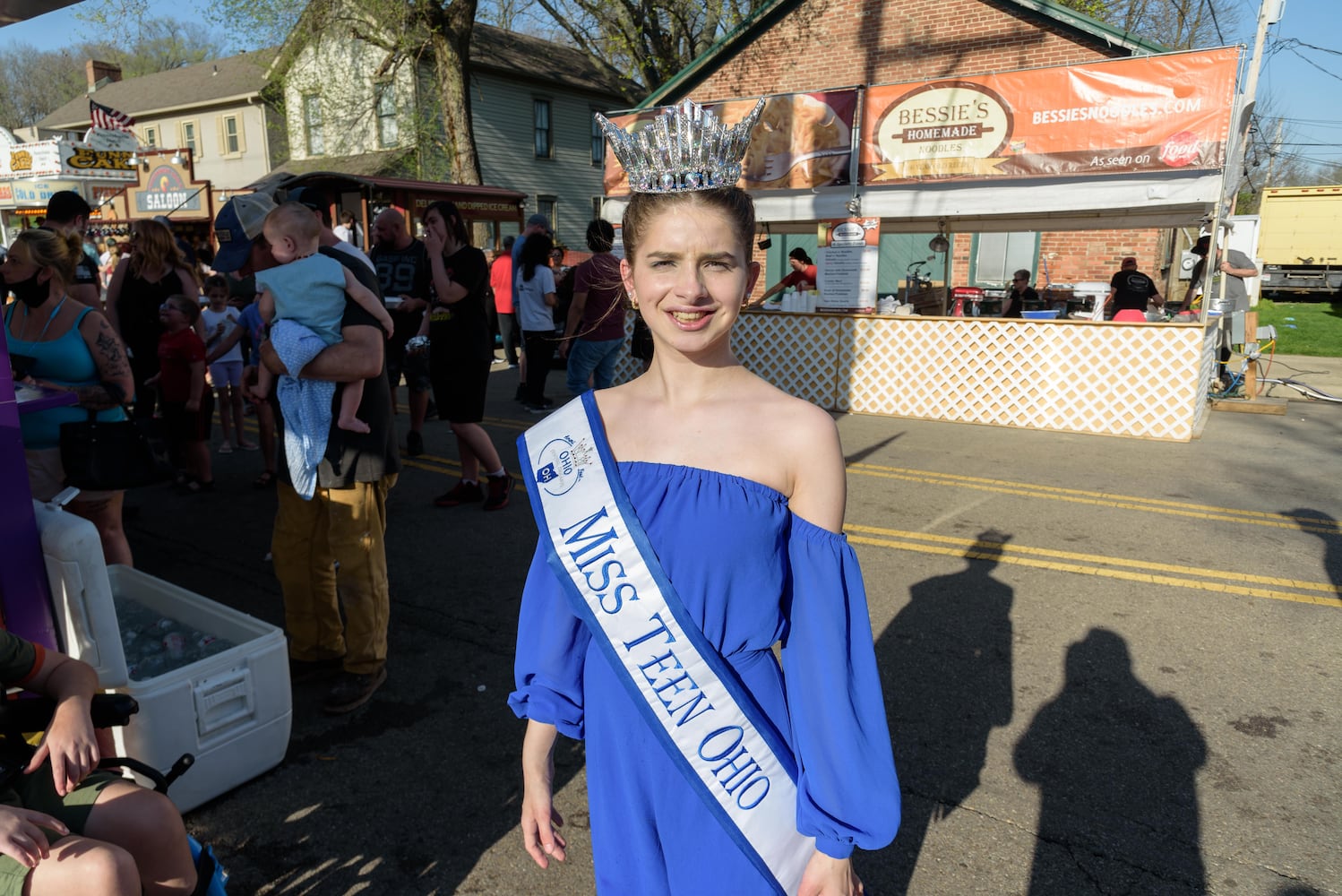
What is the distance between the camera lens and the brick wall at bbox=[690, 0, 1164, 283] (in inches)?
614

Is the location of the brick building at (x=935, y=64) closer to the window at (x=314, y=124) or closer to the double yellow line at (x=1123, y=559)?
the double yellow line at (x=1123, y=559)

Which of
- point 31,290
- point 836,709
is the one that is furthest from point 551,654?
point 31,290

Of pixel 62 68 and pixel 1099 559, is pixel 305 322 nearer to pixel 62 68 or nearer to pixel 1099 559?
pixel 1099 559

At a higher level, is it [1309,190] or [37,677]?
[1309,190]

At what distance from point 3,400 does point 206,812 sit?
1.46m

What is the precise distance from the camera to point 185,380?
20.5ft

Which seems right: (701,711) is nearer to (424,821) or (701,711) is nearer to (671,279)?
(671,279)

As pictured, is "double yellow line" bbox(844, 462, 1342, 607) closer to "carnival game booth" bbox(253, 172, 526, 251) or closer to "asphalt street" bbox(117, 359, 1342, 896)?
"asphalt street" bbox(117, 359, 1342, 896)

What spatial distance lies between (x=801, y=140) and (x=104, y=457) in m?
8.80

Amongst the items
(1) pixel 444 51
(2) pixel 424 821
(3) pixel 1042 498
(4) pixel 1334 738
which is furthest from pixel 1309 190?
(2) pixel 424 821

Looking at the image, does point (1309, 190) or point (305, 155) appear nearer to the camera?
point (1309, 190)

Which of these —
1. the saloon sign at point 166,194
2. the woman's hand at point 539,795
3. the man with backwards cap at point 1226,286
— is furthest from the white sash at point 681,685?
the saloon sign at point 166,194

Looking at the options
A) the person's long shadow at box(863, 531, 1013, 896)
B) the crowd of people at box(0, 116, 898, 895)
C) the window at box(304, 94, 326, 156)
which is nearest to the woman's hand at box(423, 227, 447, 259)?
the crowd of people at box(0, 116, 898, 895)

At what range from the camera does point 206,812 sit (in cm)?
292
